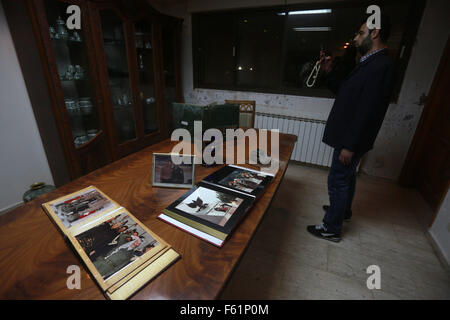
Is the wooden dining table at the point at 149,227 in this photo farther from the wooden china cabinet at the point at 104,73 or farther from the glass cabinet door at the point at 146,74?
the glass cabinet door at the point at 146,74

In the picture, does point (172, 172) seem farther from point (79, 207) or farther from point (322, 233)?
point (322, 233)

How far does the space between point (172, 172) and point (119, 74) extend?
195 cm

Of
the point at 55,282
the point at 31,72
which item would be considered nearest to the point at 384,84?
the point at 55,282

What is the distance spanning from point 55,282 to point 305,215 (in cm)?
192

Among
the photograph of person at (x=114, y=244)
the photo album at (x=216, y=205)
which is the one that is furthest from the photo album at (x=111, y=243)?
the photo album at (x=216, y=205)

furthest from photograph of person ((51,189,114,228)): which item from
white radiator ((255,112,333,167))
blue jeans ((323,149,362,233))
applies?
white radiator ((255,112,333,167))

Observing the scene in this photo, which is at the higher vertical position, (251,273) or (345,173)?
(345,173)

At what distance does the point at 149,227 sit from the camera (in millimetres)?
805

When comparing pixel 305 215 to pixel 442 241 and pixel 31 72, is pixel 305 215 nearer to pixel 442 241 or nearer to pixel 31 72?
pixel 442 241

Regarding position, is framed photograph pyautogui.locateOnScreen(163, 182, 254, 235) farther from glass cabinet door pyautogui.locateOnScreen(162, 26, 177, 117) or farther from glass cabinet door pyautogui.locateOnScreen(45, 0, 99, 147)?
glass cabinet door pyautogui.locateOnScreen(162, 26, 177, 117)

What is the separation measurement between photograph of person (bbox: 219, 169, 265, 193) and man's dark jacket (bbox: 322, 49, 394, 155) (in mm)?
653

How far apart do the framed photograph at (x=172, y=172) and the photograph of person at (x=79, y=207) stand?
257mm

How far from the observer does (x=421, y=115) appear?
2.36m

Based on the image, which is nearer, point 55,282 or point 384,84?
point 55,282
